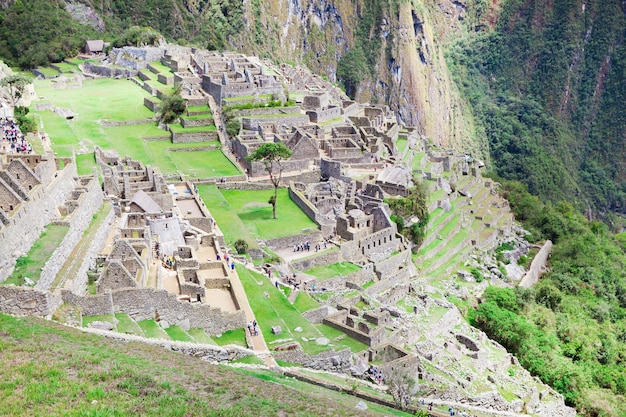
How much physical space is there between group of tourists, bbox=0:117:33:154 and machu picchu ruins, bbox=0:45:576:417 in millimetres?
1619

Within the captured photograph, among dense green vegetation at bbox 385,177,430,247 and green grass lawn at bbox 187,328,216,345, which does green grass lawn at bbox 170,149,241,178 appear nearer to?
dense green vegetation at bbox 385,177,430,247

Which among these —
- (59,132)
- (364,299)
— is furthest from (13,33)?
(364,299)

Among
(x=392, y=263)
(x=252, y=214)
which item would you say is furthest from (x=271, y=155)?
(x=392, y=263)

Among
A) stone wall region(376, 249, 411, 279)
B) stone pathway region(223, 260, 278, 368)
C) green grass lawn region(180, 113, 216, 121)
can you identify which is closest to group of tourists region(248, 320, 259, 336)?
stone pathway region(223, 260, 278, 368)

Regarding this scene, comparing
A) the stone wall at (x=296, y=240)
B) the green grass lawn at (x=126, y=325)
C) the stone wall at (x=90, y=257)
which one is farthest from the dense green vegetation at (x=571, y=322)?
the green grass lawn at (x=126, y=325)

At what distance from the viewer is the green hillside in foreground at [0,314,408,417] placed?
1762cm

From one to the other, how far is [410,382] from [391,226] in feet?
56.3

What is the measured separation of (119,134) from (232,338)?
95.2 ft

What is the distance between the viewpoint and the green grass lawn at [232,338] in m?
28.0

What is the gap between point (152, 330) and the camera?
25.8 m

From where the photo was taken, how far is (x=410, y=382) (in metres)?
27.6

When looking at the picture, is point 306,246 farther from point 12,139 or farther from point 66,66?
point 66,66

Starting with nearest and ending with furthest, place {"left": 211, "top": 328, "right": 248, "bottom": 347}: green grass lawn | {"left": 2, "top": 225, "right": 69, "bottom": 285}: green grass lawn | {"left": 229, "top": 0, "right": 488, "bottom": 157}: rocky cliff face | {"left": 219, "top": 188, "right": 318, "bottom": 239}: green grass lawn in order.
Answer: {"left": 2, "top": 225, "right": 69, "bottom": 285}: green grass lawn
{"left": 211, "top": 328, "right": 248, "bottom": 347}: green grass lawn
{"left": 219, "top": 188, "right": 318, "bottom": 239}: green grass lawn
{"left": 229, "top": 0, "right": 488, "bottom": 157}: rocky cliff face

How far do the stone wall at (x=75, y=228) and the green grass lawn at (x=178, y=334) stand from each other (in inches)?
167
